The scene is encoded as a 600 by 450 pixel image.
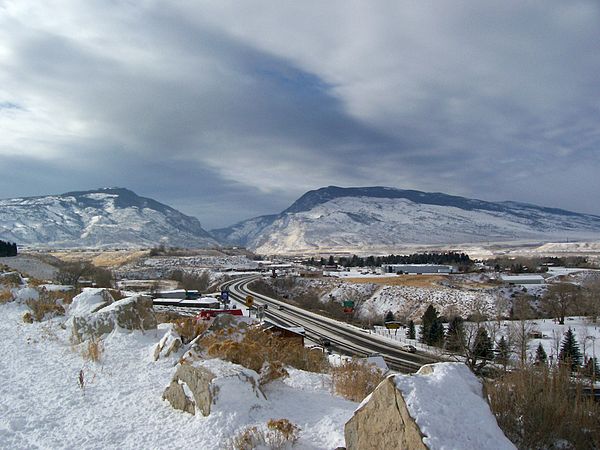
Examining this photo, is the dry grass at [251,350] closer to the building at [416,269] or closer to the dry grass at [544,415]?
the dry grass at [544,415]

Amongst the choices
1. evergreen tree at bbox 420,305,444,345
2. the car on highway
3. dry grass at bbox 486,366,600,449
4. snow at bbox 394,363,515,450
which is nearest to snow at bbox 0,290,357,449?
snow at bbox 394,363,515,450

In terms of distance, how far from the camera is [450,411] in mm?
5898

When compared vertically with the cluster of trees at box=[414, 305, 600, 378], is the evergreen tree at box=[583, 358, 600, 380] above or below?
above

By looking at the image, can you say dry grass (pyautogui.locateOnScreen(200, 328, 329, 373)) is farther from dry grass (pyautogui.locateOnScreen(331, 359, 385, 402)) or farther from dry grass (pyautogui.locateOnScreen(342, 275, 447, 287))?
dry grass (pyautogui.locateOnScreen(342, 275, 447, 287))

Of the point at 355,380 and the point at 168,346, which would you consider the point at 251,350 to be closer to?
the point at 355,380

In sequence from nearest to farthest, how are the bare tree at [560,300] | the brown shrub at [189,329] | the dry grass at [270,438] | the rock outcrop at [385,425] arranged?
the rock outcrop at [385,425] < the dry grass at [270,438] < the brown shrub at [189,329] < the bare tree at [560,300]

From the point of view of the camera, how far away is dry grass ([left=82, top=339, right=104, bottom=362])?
40.7ft

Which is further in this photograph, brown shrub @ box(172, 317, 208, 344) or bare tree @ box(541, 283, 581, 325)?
bare tree @ box(541, 283, 581, 325)

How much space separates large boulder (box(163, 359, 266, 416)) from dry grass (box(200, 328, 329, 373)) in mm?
739

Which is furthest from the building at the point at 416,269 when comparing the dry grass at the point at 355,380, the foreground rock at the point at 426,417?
the foreground rock at the point at 426,417

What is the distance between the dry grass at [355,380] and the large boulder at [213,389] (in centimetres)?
273

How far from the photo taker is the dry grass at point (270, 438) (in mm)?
6949

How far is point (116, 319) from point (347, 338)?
40.5 metres

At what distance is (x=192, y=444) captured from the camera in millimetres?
7297
